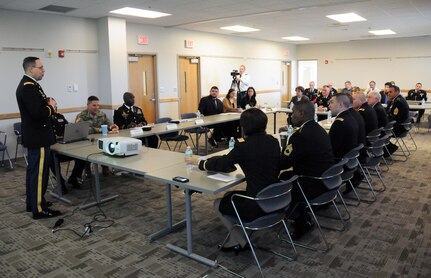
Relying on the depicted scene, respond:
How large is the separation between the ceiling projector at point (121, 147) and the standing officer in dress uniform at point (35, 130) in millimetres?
611

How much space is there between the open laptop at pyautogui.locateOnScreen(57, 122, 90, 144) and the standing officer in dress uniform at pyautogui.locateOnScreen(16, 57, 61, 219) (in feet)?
1.81

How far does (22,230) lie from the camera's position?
3.55 m

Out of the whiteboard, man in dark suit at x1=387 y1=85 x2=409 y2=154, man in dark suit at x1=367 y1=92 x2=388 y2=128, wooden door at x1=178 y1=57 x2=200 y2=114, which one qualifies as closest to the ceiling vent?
wooden door at x1=178 y1=57 x2=200 y2=114

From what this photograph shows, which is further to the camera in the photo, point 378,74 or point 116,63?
point 378,74

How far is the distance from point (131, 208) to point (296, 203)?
194cm

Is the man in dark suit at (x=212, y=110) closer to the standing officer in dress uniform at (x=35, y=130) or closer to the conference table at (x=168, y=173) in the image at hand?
the conference table at (x=168, y=173)

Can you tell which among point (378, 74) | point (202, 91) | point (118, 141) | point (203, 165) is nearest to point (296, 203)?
point (203, 165)

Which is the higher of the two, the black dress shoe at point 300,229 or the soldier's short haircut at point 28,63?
the soldier's short haircut at point 28,63

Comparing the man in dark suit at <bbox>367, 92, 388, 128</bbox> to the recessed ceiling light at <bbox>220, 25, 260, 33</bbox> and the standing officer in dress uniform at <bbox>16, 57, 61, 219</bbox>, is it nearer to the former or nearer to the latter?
the standing officer in dress uniform at <bbox>16, 57, 61, 219</bbox>

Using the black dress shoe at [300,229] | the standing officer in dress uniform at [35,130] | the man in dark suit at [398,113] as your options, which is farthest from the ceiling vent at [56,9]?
the man in dark suit at [398,113]

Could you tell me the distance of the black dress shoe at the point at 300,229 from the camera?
3.27m

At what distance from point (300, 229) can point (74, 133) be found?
2.90 meters

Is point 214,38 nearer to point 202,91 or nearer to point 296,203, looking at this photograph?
point 202,91

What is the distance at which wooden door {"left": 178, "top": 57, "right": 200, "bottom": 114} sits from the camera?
10055mm
